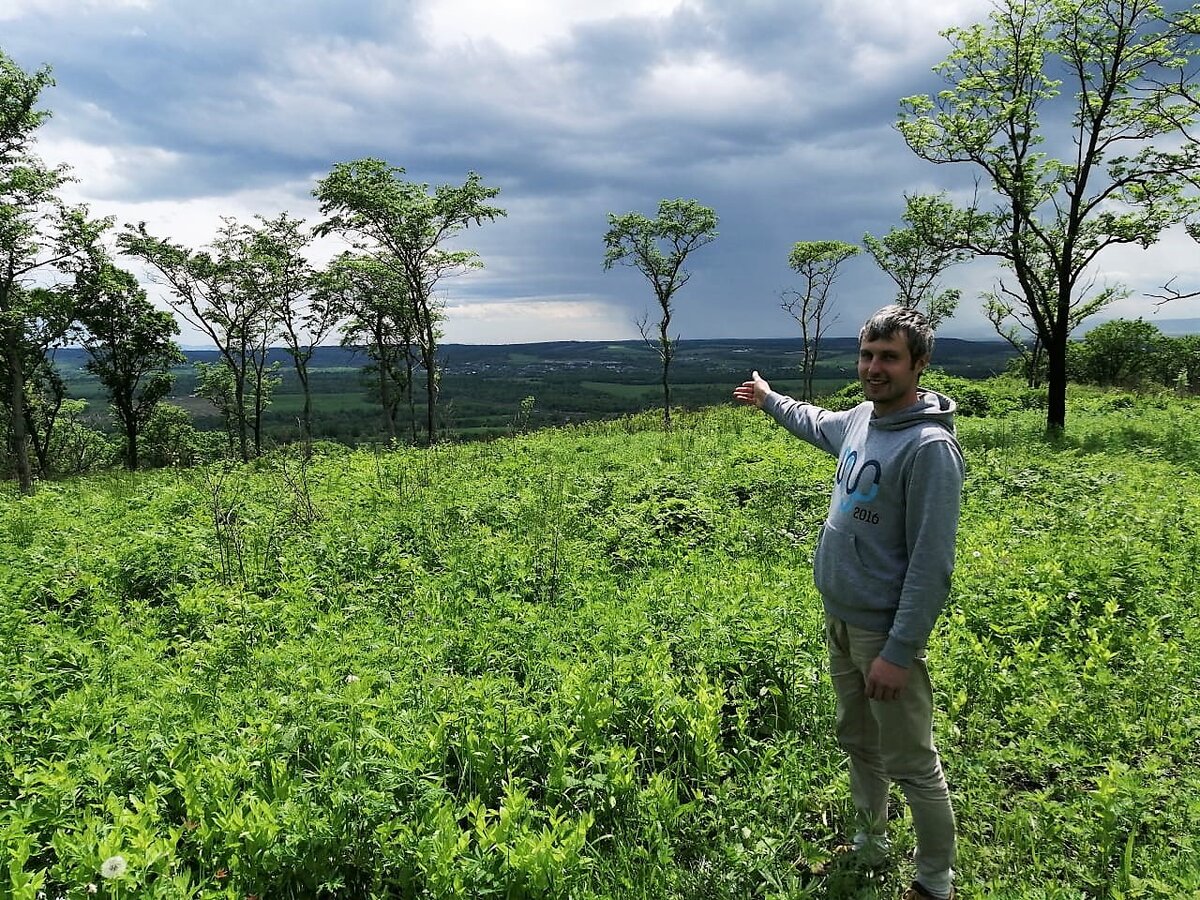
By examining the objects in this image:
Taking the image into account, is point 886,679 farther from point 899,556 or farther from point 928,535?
point 928,535

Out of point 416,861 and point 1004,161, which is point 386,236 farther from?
point 416,861

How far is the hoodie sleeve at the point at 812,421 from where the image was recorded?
137 inches

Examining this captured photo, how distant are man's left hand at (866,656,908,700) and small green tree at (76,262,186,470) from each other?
1421 inches

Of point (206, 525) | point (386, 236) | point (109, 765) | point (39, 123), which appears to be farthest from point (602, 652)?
point (386, 236)

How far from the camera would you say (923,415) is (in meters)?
2.71

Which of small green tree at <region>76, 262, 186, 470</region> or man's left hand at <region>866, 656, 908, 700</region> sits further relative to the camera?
small green tree at <region>76, 262, 186, 470</region>

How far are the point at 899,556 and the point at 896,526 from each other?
0.46ft

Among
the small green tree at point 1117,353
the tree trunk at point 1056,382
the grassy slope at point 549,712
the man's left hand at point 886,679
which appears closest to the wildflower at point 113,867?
the grassy slope at point 549,712

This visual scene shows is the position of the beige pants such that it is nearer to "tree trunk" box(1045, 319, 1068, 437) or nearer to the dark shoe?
the dark shoe

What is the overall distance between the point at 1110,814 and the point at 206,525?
30.9 feet

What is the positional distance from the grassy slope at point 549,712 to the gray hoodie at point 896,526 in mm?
1422

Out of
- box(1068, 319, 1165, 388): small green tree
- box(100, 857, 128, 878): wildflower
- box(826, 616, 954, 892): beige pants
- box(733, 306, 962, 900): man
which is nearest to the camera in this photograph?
box(100, 857, 128, 878): wildflower

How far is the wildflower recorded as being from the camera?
8.20 feet

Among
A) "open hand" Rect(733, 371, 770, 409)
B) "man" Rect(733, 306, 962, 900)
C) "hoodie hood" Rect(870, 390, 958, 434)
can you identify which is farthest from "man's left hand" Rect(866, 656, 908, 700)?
"open hand" Rect(733, 371, 770, 409)
